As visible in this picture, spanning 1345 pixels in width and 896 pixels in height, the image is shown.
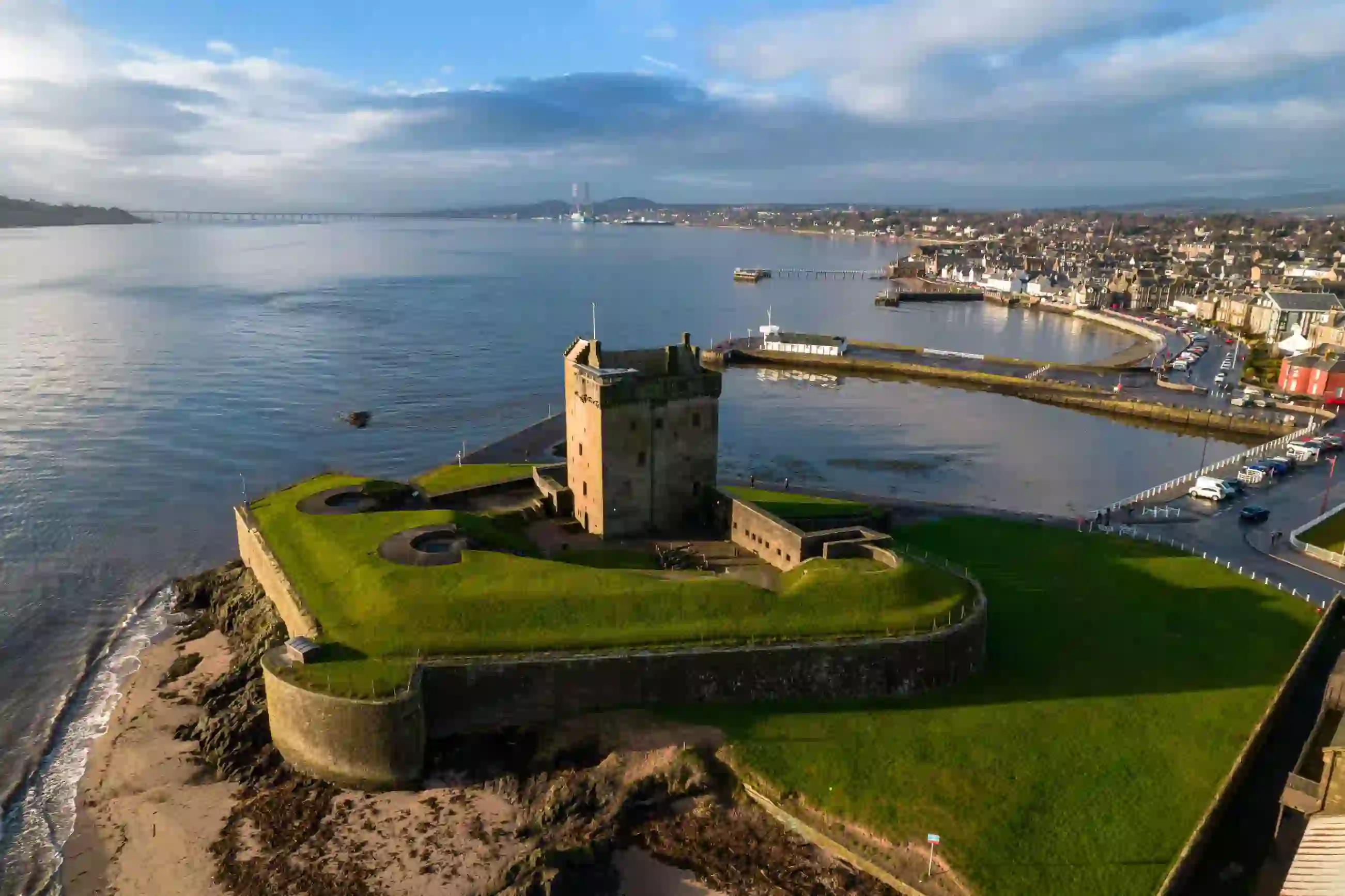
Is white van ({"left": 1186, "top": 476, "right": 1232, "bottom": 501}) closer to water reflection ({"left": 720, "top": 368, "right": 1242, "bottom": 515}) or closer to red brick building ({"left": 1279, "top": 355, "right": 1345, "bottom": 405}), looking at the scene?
water reflection ({"left": 720, "top": 368, "right": 1242, "bottom": 515})

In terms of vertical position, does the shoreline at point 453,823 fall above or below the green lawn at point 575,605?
below

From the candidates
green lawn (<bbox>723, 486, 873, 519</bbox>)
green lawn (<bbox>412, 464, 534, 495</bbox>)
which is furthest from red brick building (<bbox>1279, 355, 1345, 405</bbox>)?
green lawn (<bbox>412, 464, 534, 495</bbox>)

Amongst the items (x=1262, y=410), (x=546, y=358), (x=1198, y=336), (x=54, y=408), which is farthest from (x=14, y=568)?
(x=1198, y=336)

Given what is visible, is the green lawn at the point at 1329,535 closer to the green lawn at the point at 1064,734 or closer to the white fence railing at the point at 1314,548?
the white fence railing at the point at 1314,548

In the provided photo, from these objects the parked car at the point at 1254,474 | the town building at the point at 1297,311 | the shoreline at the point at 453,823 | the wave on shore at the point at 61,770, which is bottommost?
the wave on shore at the point at 61,770

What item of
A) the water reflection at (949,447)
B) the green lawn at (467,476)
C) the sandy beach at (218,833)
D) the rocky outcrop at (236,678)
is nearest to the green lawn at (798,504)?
the water reflection at (949,447)

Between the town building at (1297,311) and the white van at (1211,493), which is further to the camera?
the town building at (1297,311)
